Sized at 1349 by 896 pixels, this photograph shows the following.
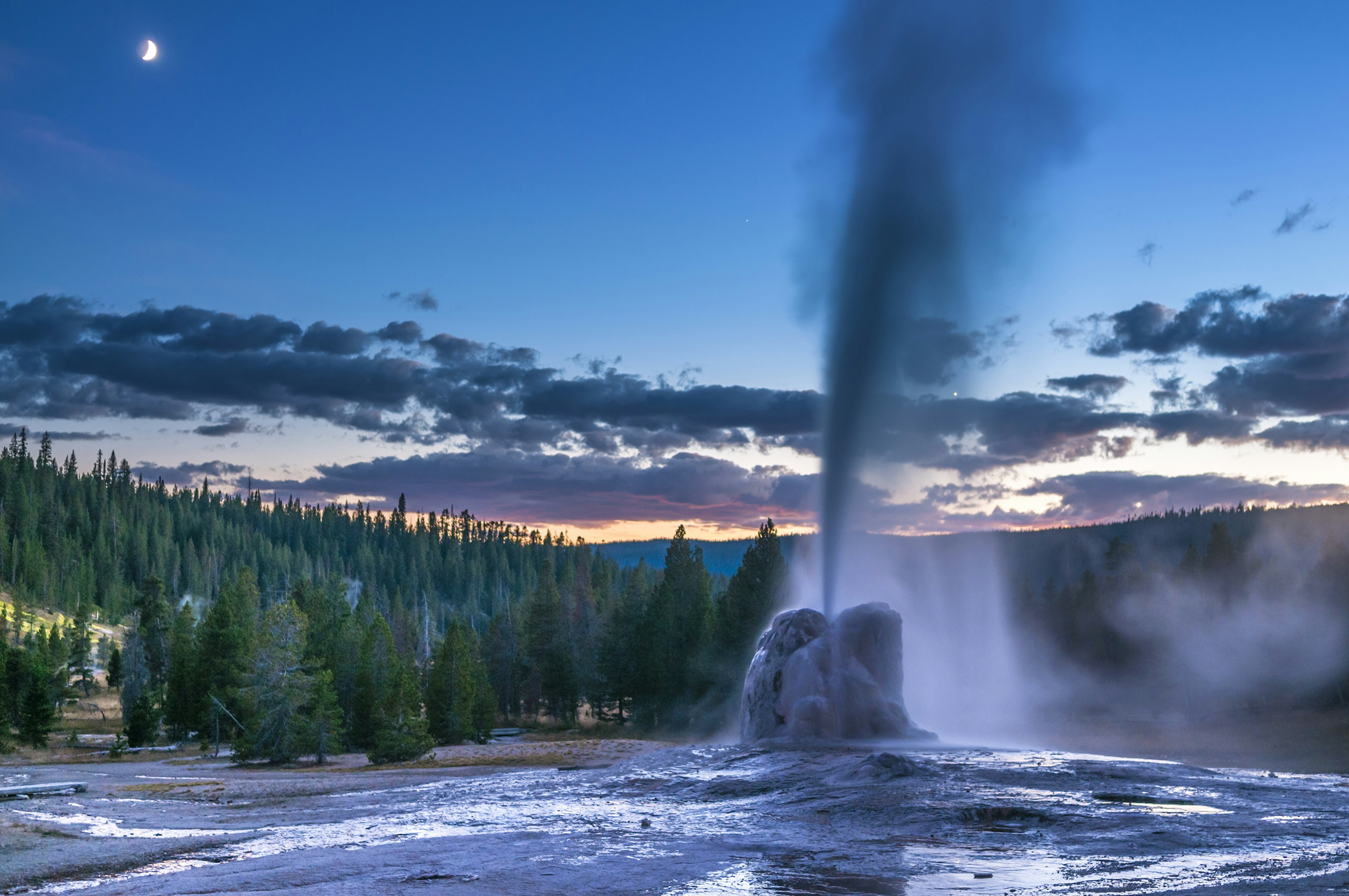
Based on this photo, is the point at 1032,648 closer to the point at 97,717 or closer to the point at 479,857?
the point at 479,857

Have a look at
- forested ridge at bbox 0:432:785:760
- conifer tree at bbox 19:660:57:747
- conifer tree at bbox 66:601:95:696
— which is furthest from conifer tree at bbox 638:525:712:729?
conifer tree at bbox 66:601:95:696

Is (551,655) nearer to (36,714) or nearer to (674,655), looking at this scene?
(674,655)

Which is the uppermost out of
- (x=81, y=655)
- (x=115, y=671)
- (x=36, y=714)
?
(x=36, y=714)

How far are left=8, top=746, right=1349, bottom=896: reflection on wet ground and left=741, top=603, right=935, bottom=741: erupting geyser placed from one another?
2.60 m

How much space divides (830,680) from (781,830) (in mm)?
12769

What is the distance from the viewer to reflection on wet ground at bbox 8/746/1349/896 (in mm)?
12797

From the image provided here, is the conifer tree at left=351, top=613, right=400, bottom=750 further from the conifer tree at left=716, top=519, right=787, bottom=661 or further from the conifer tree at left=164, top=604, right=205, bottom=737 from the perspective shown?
the conifer tree at left=716, top=519, right=787, bottom=661

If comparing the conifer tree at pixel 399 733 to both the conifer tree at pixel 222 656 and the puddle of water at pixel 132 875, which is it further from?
the puddle of water at pixel 132 875

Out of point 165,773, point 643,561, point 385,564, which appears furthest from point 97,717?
point 385,564

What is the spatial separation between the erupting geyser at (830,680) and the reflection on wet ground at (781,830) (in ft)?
8.54

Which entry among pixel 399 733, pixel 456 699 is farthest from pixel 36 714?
pixel 399 733

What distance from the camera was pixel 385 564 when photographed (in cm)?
18725

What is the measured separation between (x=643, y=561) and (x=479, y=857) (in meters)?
117

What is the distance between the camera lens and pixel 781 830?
56.0 feet
